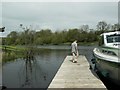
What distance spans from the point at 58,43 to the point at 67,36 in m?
9.89

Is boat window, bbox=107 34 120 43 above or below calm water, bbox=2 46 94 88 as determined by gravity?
above

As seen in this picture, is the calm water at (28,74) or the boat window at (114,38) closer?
the boat window at (114,38)

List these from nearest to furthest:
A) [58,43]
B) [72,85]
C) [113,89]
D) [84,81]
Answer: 1. [72,85]
2. [84,81]
3. [113,89]
4. [58,43]

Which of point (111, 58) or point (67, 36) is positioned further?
point (67, 36)

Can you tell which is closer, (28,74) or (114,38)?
(114,38)

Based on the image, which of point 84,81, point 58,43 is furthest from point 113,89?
point 58,43

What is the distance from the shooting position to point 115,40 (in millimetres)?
14648

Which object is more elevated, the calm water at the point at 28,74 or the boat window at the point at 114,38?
the boat window at the point at 114,38

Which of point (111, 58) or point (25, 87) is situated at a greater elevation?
point (111, 58)

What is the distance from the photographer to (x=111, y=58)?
39.3ft

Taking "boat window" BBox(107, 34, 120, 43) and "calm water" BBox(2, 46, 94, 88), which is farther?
"calm water" BBox(2, 46, 94, 88)

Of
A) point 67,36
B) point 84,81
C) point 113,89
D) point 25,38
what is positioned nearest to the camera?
point 84,81

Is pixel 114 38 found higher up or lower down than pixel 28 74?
higher up

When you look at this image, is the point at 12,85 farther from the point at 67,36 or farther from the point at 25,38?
the point at 67,36
